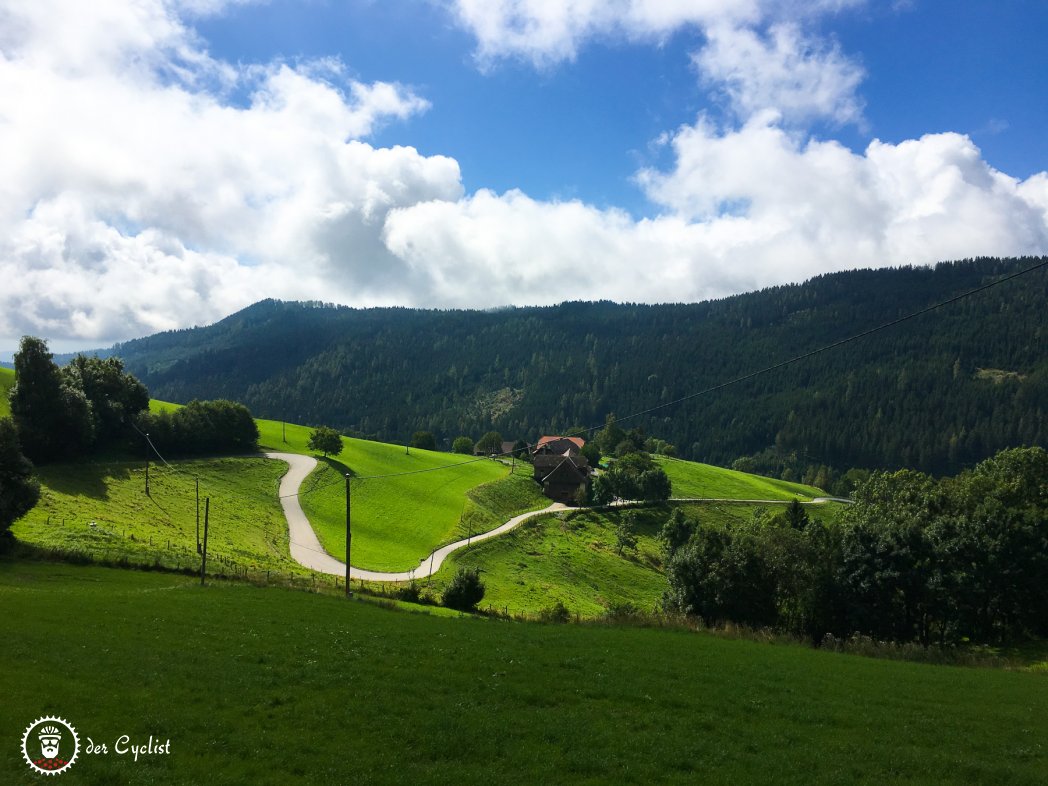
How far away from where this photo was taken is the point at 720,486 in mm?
127250

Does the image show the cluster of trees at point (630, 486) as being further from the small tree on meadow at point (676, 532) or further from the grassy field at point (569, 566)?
the small tree on meadow at point (676, 532)

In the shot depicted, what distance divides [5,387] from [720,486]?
125 meters

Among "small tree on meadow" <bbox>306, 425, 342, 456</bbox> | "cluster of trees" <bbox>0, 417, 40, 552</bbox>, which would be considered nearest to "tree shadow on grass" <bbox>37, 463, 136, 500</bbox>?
"cluster of trees" <bbox>0, 417, 40, 552</bbox>

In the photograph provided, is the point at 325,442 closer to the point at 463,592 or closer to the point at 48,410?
the point at 48,410

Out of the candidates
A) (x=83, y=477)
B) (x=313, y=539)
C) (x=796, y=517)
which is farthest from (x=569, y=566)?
(x=83, y=477)

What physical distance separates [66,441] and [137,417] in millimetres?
12519

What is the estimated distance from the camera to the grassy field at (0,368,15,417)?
70375 millimetres

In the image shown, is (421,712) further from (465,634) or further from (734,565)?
(734,565)

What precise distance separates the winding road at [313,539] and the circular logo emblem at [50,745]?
39.7m

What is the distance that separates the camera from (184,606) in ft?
94.1

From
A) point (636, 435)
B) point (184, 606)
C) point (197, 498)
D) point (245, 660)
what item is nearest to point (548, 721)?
point (245, 660)

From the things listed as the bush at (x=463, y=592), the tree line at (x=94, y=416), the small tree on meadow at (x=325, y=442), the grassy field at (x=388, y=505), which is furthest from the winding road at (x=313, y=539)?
the bush at (x=463, y=592)

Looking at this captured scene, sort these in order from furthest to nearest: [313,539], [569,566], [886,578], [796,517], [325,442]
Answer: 1. [325,442]
2. [796,517]
3. [569,566]
4. [313,539]
5. [886,578]

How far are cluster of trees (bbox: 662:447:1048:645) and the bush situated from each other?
17521 millimetres
